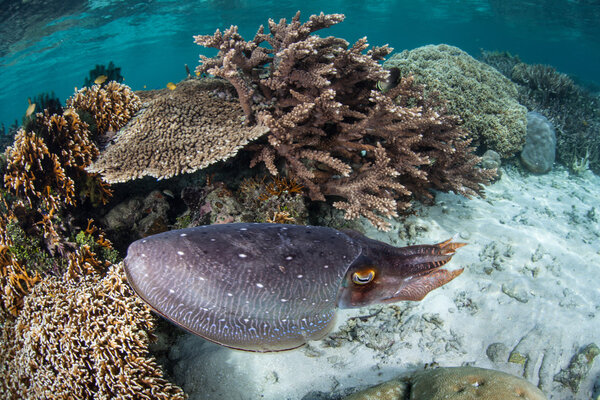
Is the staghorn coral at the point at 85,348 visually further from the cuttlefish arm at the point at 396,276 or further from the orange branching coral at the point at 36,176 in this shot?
the cuttlefish arm at the point at 396,276

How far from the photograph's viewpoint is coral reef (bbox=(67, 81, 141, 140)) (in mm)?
4355

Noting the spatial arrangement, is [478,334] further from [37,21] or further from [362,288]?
[37,21]

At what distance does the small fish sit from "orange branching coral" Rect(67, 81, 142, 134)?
12.7 ft

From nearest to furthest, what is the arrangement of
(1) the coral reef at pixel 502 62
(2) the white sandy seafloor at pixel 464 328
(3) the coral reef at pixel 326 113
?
(2) the white sandy seafloor at pixel 464 328 < (3) the coral reef at pixel 326 113 < (1) the coral reef at pixel 502 62

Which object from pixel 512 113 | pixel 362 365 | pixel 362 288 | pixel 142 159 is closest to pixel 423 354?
pixel 362 365

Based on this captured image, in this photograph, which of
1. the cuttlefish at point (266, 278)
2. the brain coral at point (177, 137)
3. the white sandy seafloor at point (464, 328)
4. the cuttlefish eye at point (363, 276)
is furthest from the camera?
the brain coral at point (177, 137)

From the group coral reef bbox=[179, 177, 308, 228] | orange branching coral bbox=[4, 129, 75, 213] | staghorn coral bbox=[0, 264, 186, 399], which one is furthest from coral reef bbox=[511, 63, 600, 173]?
orange branching coral bbox=[4, 129, 75, 213]

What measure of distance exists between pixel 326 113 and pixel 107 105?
3270 mm

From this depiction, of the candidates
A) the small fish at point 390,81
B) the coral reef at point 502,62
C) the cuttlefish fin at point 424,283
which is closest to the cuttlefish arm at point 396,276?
the cuttlefish fin at point 424,283

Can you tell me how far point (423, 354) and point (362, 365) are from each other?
2.49ft

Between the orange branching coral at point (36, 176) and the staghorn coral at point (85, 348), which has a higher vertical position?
the orange branching coral at point (36, 176)

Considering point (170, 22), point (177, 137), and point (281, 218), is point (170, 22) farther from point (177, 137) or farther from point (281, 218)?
point (281, 218)

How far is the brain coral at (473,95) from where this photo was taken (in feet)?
21.3

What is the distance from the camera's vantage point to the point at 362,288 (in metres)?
2.25
